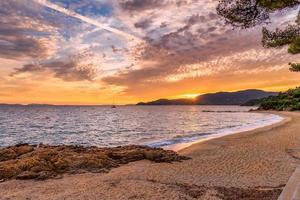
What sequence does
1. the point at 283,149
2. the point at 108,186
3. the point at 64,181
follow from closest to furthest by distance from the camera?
the point at 108,186, the point at 64,181, the point at 283,149

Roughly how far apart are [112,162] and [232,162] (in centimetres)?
574

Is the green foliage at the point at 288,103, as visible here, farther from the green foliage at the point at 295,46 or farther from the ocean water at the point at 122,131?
the green foliage at the point at 295,46

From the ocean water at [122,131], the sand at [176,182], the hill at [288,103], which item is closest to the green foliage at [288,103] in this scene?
the hill at [288,103]

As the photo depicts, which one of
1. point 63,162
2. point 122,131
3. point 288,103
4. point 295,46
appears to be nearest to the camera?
point 63,162

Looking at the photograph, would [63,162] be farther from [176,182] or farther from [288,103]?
[288,103]

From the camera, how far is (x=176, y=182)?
1243 cm

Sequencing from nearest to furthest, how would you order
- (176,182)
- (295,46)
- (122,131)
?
(176,182)
(295,46)
(122,131)

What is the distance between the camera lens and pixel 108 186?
11695 millimetres

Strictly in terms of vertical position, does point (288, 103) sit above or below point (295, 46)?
below

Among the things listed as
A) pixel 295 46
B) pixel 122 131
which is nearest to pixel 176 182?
pixel 295 46

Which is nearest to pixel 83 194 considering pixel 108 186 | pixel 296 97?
pixel 108 186

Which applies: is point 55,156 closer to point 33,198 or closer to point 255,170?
point 33,198

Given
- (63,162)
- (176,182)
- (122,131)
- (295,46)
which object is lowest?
(122,131)

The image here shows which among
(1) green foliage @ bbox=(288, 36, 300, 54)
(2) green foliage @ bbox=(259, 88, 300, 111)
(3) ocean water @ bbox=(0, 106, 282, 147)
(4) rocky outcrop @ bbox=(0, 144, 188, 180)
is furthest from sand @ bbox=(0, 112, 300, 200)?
(2) green foliage @ bbox=(259, 88, 300, 111)
